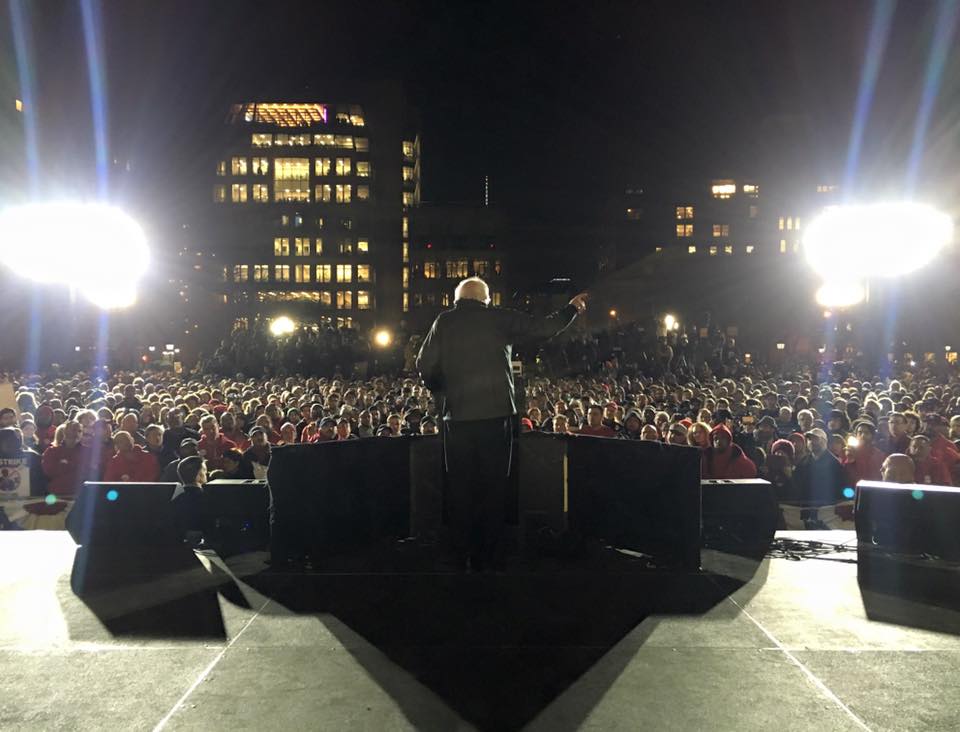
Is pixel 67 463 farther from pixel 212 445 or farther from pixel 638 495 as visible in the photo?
pixel 638 495

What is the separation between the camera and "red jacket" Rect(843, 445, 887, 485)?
9906 millimetres

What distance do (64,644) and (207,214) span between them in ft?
448

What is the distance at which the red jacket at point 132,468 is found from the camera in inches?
349

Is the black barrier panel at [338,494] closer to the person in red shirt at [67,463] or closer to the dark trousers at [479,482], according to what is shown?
the dark trousers at [479,482]

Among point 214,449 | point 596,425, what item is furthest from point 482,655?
point 596,425

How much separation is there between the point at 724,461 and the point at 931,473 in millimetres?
2270

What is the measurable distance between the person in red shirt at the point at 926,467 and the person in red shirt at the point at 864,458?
882 millimetres

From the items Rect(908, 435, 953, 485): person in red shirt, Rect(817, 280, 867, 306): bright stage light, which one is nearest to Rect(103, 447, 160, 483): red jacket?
Rect(908, 435, 953, 485): person in red shirt

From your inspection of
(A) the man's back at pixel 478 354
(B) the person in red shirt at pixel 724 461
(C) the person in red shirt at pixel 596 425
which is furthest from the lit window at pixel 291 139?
(A) the man's back at pixel 478 354

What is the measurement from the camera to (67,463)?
9.67 metres

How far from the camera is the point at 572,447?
19.7ft

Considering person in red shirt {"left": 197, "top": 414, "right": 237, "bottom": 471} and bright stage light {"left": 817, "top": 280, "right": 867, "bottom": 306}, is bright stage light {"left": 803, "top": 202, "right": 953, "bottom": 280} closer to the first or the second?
bright stage light {"left": 817, "top": 280, "right": 867, "bottom": 306}

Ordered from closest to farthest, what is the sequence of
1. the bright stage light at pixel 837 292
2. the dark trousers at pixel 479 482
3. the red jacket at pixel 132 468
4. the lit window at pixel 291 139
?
the dark trousers at pixel 479 482 < the red jacket at pixel 132 468 < the bright stage light at pixel 837 292 < the lit window at pixel 291 139

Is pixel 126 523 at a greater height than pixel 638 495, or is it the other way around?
pixel 638 495
